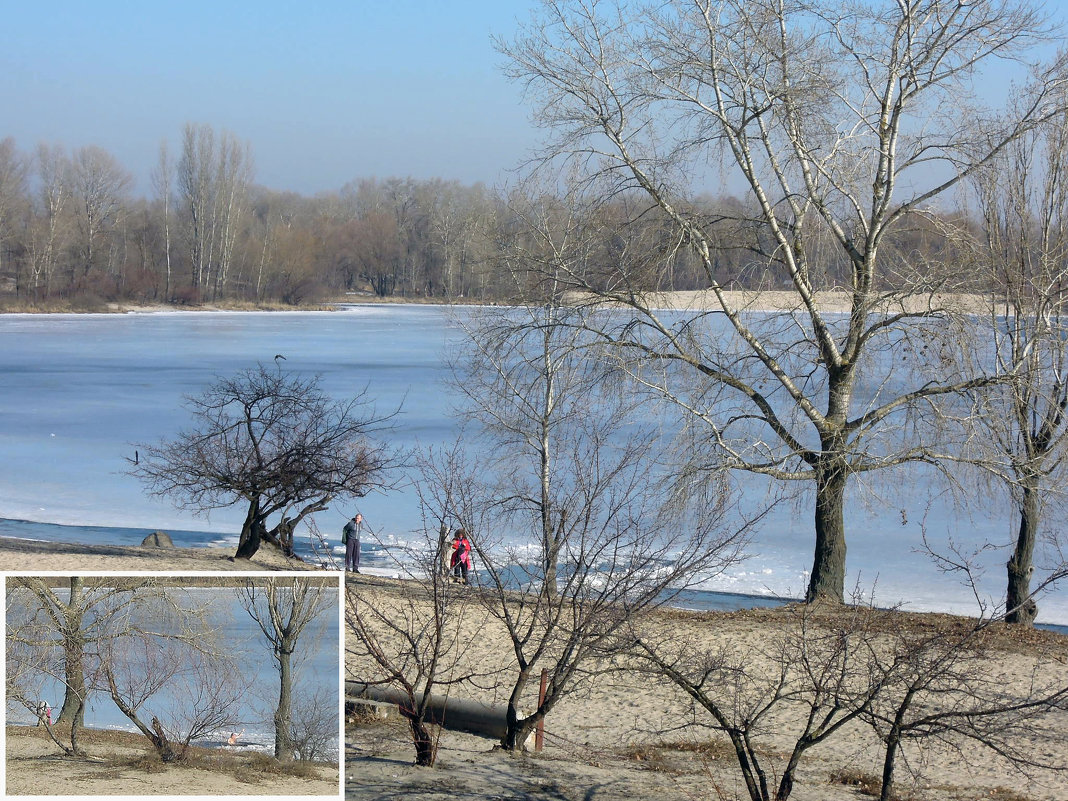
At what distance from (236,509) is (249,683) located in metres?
20.6

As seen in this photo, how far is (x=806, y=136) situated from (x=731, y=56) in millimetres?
1476

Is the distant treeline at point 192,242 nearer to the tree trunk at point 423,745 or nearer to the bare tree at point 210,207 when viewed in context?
the bare tree at point 210,207

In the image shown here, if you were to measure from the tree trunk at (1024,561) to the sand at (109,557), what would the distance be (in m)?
9.43

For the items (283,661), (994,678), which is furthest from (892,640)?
(283,661)

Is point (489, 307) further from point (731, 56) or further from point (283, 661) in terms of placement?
point (283, 661)

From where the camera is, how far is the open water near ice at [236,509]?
17844 mm

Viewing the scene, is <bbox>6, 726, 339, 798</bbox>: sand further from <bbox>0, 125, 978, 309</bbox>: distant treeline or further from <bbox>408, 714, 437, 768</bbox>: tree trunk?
<bbox>0, 125, 978, 309</bbox>: distant treeline

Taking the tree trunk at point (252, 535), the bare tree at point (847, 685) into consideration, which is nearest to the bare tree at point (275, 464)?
the tree trunk at point (252, 535)

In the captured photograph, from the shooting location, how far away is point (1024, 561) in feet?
50.1

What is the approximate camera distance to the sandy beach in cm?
715

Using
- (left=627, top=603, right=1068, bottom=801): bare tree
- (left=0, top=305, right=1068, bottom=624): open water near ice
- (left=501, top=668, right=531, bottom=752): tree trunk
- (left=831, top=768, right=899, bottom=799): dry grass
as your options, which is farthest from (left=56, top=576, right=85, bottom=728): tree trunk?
(left=0, top=305, right=1068, bottom=624): open water near ice

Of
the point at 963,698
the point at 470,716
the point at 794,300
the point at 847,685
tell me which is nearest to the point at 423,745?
the point at 470,716

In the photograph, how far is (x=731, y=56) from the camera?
561 inches

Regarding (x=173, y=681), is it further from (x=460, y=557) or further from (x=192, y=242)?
(x=192, y=242)
